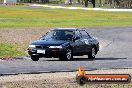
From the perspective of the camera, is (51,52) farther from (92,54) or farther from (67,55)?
(92,54)

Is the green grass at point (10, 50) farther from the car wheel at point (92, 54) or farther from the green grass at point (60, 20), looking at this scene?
the green grass at point (60, 20)

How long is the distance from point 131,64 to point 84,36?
3.90 metres

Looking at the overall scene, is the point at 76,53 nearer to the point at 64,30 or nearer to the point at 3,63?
Result: the point at 64,30

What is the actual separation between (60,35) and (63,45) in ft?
3.83

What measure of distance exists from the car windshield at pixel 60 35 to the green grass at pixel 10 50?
2743 millimetres

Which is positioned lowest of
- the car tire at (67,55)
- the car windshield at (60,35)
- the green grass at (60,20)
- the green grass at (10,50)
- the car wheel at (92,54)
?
the green grass at (60,20)

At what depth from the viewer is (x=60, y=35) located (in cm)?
2317

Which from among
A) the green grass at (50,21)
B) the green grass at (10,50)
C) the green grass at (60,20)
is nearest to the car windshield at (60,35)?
the green grass at (10,50)

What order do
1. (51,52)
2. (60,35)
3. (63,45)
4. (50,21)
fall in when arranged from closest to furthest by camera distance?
(51,52) → (63,45) → (60,35) → (50,21)

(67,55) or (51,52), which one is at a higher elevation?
(51,52)

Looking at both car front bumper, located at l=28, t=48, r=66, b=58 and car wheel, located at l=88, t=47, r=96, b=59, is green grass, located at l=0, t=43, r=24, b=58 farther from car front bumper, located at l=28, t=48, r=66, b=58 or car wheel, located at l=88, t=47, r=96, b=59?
car wheel, located at l=88, t=47, r=96, b=59

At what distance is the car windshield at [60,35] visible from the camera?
909 inches

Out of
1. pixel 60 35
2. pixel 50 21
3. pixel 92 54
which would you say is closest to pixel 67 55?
pixel 60 35

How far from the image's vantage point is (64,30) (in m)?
23.4
